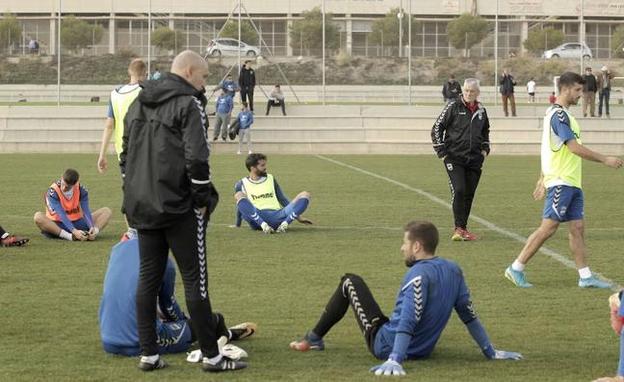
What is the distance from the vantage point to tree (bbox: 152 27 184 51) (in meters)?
58.8

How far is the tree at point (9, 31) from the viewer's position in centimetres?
6247

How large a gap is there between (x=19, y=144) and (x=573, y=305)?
30677mm

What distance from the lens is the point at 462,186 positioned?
14.8 m

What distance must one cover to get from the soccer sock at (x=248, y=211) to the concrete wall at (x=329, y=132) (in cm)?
2244

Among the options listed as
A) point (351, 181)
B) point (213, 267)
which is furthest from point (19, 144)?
point (213, 267)

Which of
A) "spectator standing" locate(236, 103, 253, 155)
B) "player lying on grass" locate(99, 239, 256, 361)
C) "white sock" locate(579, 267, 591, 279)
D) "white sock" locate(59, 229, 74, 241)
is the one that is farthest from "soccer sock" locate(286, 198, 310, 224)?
"spectator standing" locate(236, 103, 253, 155)

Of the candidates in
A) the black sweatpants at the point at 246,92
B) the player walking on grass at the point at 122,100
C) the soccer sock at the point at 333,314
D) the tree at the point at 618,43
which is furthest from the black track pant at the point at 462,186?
the tree at the point at 618,43

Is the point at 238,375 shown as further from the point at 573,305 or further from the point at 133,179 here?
the point at 573,305

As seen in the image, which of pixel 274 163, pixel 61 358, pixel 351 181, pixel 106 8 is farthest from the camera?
pixel 106 8

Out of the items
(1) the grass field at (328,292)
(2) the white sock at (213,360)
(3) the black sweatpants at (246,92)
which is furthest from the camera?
(3) the black sweatpants at (246,92)

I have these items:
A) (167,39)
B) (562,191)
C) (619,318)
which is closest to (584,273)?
(562,191)

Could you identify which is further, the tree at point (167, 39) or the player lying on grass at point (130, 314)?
the tree at point (167, 39)

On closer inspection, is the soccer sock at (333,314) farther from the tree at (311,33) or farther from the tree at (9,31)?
the tree at (9,31)

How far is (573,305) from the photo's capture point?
9969mm
